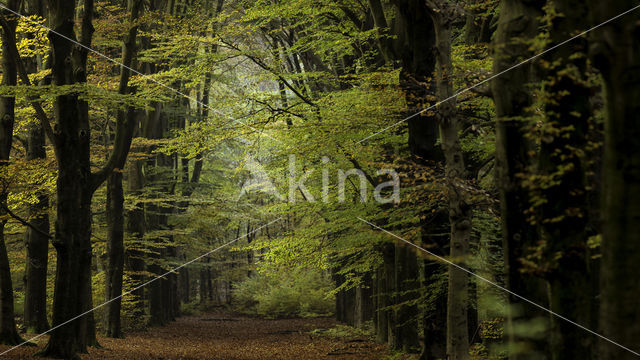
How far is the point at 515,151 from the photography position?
19.6ft

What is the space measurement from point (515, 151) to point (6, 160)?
408 inches

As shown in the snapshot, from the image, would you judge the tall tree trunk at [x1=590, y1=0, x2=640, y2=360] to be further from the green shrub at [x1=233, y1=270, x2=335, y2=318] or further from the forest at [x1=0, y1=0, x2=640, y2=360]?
the green shrub at [x1=233, y1=270, x2=335, y2=318]

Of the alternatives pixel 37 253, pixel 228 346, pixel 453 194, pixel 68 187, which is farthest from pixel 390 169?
pixel 37 253

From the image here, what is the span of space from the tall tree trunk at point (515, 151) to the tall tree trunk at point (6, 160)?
29.6 feet

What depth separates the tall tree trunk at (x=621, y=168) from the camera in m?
4.45

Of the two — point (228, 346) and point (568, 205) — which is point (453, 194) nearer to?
point (568, 205)

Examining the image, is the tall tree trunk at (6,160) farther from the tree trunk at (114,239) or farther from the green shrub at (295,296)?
the green shrub at (295,296)

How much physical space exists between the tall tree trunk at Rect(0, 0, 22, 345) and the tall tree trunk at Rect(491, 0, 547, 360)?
9016 millimetres

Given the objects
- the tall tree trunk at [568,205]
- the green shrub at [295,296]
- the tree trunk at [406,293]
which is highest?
the tall tree trunk at [568,205]

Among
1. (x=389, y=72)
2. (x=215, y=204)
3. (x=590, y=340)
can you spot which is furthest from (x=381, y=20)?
(x=215, y=204)

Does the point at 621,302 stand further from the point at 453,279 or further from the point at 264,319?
the point at 264,319

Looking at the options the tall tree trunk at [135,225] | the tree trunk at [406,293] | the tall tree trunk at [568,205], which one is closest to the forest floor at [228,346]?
the tree trunk at [406,293]

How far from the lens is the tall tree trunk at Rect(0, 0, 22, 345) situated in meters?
11.1

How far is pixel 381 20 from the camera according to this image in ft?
34.7
